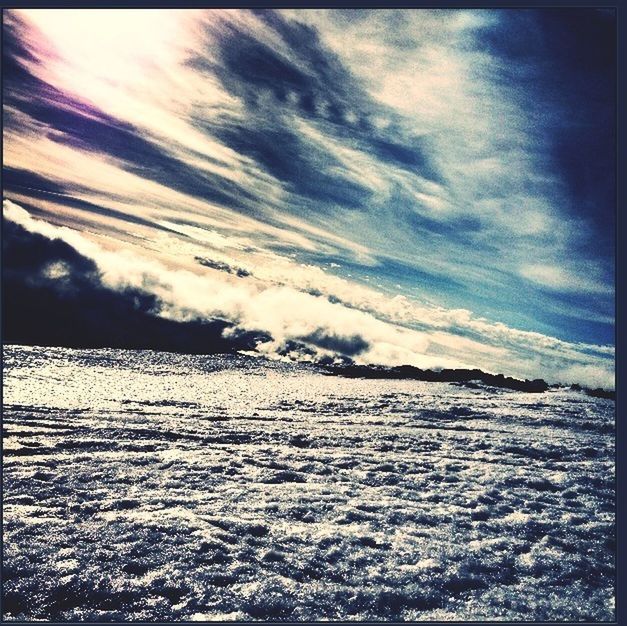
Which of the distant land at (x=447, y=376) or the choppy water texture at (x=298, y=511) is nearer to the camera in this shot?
the choppy water texture at (x=298, y=511)

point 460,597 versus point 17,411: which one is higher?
point 17,411

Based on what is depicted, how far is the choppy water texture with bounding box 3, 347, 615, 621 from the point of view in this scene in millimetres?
4043

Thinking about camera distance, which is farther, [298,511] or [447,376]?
[447,376]

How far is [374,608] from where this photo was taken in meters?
3.97

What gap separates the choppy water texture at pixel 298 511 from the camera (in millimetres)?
4043

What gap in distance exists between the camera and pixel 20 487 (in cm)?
577

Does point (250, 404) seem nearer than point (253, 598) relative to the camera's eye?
No

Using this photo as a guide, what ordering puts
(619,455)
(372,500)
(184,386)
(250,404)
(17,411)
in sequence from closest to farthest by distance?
1. (619,455)
2. (372,500)
3. (17,411)
4. (250,404)
5. (184,386)

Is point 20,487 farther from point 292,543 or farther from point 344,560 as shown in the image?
point 344,560

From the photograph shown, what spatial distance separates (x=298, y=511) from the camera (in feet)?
18.2

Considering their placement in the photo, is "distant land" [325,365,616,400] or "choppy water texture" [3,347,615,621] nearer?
"choppy water texture" [3,347,615,621]

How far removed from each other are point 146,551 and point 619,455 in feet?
18.8

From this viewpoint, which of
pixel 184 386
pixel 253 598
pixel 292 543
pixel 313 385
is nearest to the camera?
pixel 253 598

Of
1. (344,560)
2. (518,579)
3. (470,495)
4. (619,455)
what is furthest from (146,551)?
(619,455)
